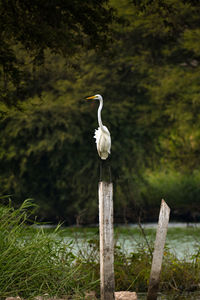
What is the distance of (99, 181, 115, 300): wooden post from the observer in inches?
222

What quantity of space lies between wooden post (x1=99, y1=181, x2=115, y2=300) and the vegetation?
1170cm

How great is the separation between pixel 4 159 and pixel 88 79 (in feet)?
12.8

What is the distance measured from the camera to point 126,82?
70.9 ft

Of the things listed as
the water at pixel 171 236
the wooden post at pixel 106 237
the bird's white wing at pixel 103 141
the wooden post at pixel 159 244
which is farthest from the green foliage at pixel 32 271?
the water at pixel 171 236

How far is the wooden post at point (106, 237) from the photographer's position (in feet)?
18.5

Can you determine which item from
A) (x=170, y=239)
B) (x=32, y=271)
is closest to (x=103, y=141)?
(x=32, y=271)

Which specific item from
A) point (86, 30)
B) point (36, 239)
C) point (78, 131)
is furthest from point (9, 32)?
point (78, 131)

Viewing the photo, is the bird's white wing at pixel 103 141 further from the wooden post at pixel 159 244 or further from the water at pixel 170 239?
the water at pixel 170 239

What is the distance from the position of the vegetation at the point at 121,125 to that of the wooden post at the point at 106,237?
38.4 ft

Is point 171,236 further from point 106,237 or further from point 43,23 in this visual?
point 106,237

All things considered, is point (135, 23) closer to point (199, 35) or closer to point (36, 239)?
point (199, 35)

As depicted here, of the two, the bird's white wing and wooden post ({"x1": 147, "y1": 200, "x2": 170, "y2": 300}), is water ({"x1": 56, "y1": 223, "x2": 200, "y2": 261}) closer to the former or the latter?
the bird's white wing

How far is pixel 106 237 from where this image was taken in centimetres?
570

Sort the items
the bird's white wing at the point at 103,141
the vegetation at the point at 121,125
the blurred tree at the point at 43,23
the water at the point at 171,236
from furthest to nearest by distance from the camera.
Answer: the vegetation at the point at 121,125 < the water at the point at 171,236 < the blurred tree at the point at 43,23 < the bird's white wing at the point at 103,141
